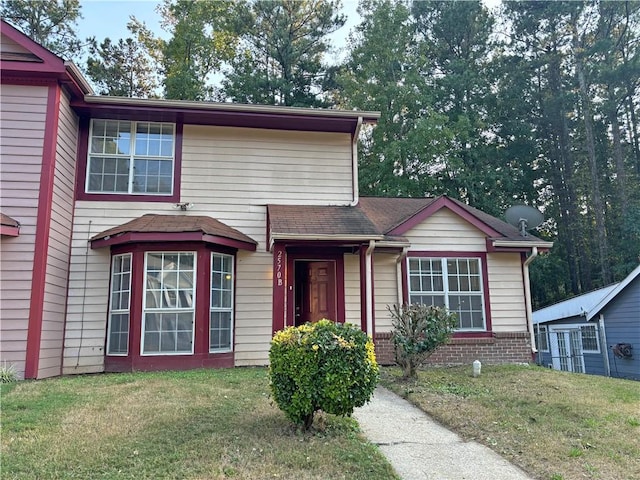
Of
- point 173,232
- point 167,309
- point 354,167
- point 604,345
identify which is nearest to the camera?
point 173,232

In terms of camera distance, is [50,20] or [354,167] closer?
[354,167]

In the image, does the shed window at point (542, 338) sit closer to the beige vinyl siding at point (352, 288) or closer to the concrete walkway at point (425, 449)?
the beige vinyl siding at point (352, 288)

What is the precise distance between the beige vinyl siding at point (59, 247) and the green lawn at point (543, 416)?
565 centimetres

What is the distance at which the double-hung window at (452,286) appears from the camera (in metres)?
9.70

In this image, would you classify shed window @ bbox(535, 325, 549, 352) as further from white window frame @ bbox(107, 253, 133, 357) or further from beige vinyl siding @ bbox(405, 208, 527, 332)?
white window frame @ bbox(107, 253, 133, 357)

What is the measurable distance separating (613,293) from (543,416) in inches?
430

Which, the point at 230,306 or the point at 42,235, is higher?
the point at 42,235

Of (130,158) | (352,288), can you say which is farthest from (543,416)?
(130,158)

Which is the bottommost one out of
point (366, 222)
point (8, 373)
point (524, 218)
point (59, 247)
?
point (8, 373)

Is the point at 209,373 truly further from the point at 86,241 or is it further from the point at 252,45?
the point at 252,45

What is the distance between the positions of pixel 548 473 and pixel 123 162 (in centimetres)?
870

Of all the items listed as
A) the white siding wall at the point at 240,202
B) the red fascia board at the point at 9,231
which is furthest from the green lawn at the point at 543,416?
the red fascia board at the point at 9,231

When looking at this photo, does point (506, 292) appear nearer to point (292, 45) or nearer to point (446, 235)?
point (446, 235)

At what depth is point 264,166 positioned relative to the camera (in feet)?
31.8
